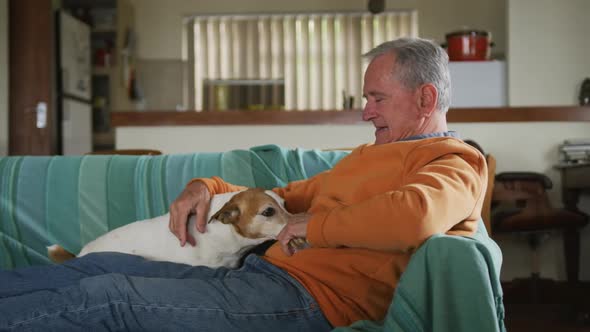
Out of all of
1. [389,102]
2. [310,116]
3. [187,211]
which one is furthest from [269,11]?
[389,102]

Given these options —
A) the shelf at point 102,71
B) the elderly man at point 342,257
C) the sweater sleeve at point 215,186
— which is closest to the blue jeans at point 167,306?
the elderly man at point 342,257

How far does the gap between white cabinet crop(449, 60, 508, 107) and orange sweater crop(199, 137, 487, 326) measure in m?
2.99

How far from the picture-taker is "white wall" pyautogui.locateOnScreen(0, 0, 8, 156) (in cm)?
480

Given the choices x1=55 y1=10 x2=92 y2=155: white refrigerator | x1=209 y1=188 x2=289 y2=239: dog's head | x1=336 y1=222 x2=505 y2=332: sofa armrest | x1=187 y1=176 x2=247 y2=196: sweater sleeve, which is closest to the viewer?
x1=336 y1=222 x2=505 y2=332: sofa armrest

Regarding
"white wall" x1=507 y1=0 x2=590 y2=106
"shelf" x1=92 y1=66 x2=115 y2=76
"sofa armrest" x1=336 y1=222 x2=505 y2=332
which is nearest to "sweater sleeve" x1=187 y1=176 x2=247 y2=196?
"sofa armrest" x1=336 y1=222 x2=505 y2=332

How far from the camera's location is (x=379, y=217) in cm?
124

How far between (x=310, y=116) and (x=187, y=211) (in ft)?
5.97

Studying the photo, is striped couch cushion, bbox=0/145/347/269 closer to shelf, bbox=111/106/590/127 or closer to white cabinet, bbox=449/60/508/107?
shelf, bbox=111/106/590/127

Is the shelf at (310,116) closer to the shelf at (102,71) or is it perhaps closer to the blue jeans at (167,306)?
the blue jeans at (167,306)

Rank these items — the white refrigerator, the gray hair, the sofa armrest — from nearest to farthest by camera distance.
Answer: the sofa armrest → the gray hair → the white refrigerator

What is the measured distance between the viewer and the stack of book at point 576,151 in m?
3.28

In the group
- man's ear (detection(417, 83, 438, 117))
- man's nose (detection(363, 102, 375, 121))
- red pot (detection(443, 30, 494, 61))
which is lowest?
man's nose (detection(363, 102, 375, 121))

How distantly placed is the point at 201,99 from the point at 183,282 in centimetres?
629

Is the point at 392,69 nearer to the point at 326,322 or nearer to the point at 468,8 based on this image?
the point at 326,322
